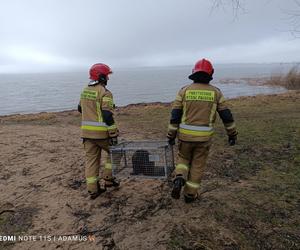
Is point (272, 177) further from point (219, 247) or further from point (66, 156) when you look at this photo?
point (66, 156)

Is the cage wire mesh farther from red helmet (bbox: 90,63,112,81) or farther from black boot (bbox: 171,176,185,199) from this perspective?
red helmet (bbox: 90,63,112,81)

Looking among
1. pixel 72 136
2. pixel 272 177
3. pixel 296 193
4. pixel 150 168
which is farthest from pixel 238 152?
pixel 72 136

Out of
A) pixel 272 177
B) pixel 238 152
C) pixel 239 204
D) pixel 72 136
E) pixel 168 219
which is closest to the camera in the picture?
pixel 168 219

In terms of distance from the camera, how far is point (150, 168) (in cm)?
533

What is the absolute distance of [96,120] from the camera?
5.45 metres

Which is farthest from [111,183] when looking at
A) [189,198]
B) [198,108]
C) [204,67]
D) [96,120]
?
[204,67]

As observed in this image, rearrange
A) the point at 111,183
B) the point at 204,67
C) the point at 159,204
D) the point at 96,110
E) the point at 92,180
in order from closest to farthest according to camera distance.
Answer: the point at 204,67 < the point at 159,204 < the point at 96,110 < the point at 92,180 < the point at 111,183

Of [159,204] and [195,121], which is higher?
[195,121]

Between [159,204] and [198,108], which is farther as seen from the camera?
[159,204]

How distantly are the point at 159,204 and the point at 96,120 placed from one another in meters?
1.72

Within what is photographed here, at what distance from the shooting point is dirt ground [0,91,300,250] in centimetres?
427

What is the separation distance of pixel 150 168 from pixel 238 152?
11.2 feet

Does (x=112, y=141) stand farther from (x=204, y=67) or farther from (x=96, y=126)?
(x=204, y=67)

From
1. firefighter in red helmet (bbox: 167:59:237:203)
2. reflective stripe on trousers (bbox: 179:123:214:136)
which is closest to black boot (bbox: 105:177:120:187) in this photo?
firefighter in red helmet (bbox: 167:59:237:203)
